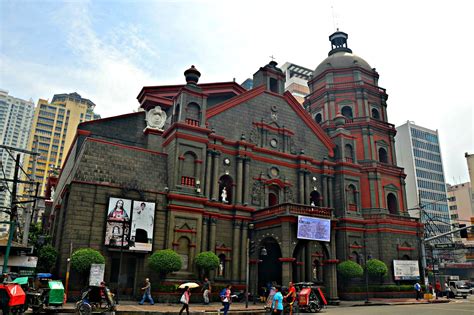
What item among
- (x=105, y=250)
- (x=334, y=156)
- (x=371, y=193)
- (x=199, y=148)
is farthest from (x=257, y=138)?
(x=105, y=250)

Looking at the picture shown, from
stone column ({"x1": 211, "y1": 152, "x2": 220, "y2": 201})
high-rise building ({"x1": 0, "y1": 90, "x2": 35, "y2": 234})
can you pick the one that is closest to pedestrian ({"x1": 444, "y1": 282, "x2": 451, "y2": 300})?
stone column ({"x1": 211, "y1": 152, "x2": 220, "y2": 201})

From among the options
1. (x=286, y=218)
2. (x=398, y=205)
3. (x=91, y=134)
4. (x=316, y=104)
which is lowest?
(x=286, y=218)

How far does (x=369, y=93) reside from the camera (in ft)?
151

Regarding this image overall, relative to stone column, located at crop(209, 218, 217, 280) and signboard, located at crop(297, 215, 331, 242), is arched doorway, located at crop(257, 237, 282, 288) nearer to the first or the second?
stone column, located at crop(209, 218, 217, 280)

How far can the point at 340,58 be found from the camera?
4812 cm

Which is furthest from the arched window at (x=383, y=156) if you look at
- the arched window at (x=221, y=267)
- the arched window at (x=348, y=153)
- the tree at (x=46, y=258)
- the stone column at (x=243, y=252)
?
the tree at (x=46, y=258)

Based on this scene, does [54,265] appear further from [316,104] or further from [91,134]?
→ [316,104]

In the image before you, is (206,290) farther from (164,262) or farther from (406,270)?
(406,270)

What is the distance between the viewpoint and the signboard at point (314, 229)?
1144 inches

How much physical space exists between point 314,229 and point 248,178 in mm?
7855

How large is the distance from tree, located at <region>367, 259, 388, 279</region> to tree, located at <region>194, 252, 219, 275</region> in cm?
1584

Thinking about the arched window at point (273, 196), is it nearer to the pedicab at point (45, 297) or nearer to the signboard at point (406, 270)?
the signboard at point (406, 270)

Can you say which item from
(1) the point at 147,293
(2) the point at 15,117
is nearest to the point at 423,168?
(1) the point at 147,293

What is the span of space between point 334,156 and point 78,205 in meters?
25.7
